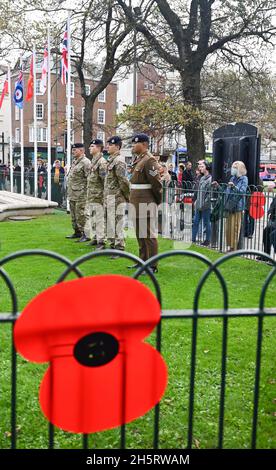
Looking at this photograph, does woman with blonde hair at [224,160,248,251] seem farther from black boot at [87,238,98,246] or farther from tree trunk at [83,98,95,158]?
tree trunk at [83,98,95,158]

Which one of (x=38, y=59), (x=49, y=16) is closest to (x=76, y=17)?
(x=49, y=16)

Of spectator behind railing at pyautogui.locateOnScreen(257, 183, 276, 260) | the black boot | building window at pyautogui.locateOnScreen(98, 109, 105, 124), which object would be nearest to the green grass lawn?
spectator behind railing at pyautogui.locateOnScreen(257, 183, 276, 260)

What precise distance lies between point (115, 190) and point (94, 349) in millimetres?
6688

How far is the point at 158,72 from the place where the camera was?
21.8m

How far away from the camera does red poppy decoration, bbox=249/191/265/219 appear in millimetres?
8957

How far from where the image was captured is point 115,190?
8758 mm

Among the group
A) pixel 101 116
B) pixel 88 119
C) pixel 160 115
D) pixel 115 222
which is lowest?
pixel 115 222

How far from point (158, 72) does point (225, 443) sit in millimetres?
20260

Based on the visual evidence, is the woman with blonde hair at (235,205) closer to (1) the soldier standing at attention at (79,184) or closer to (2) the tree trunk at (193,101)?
(1) the soldier standing at attention at (79,184)

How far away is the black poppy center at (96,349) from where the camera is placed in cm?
216

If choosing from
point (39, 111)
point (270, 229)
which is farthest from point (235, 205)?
point (39, 111)

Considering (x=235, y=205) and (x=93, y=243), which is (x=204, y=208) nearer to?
(x=235, y=205)

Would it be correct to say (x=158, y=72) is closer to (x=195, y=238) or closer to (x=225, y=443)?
(x=195, y=238)

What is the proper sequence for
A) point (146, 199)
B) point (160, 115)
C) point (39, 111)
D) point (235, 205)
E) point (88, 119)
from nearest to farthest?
1. point (146, 199)
2. point (235, 205)
3. point (160, 115)
4. point (88, 119)
5. point (39, 111)
